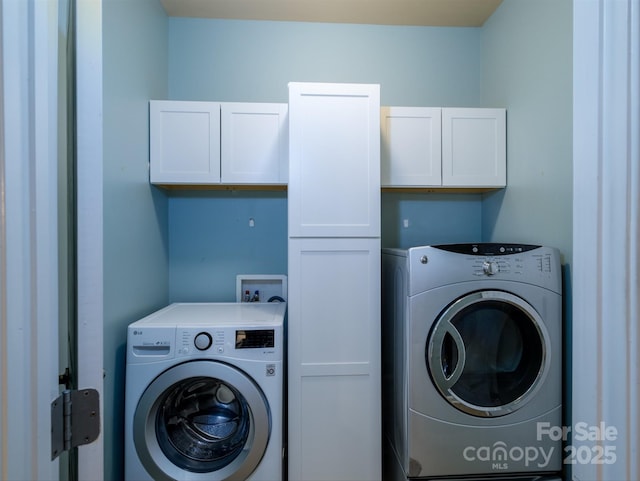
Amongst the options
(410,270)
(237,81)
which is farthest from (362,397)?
(237,81)

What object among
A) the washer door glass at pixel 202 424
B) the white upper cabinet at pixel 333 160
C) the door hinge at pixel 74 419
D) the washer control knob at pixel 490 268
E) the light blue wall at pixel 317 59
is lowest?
the washer door glass at pixel 202 424

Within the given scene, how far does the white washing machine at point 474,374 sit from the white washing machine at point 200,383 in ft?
2.01

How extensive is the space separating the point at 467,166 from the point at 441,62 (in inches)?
32.5

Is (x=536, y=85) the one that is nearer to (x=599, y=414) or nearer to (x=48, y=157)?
(x=599, y=414)

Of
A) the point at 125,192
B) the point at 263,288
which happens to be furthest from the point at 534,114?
the point at 125,192

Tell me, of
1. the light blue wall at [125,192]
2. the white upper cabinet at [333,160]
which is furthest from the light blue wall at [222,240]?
the white upper cabinet at [333,160]

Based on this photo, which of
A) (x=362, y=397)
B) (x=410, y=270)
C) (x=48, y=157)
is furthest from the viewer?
(x=362, y=397)

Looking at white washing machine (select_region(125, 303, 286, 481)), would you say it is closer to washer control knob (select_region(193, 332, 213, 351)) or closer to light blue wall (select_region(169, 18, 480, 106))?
washer control knob (select_region(193, 332, 213, 351))

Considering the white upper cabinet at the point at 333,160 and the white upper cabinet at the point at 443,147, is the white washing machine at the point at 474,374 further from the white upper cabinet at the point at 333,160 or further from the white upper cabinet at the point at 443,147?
the white upper cabinet at the point at 443,147

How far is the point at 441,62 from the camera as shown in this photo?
2.12 meters

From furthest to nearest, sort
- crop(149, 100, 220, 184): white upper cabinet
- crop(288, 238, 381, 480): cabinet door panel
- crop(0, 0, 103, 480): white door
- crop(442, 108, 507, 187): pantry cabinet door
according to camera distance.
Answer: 1. crop(442, 108, 507, 187): pantry cabinet door
2. crop(149, 100, 220, 184): white upper cabinet
3. crop(288, 238, 381, 480): cabinet door panel
4. crop(0, 0, 103, 480): white door

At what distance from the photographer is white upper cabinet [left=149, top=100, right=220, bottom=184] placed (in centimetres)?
173

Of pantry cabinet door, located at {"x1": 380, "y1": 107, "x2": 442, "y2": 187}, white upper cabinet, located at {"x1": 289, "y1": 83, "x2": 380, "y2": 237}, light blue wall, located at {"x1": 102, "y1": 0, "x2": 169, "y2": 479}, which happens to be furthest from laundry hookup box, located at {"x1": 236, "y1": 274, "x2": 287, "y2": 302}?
pantry cabinet door, located at {"x1": 380, "y1": 107, "x2": 442, "y2": 187}

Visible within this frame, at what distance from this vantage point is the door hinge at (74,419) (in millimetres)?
512
